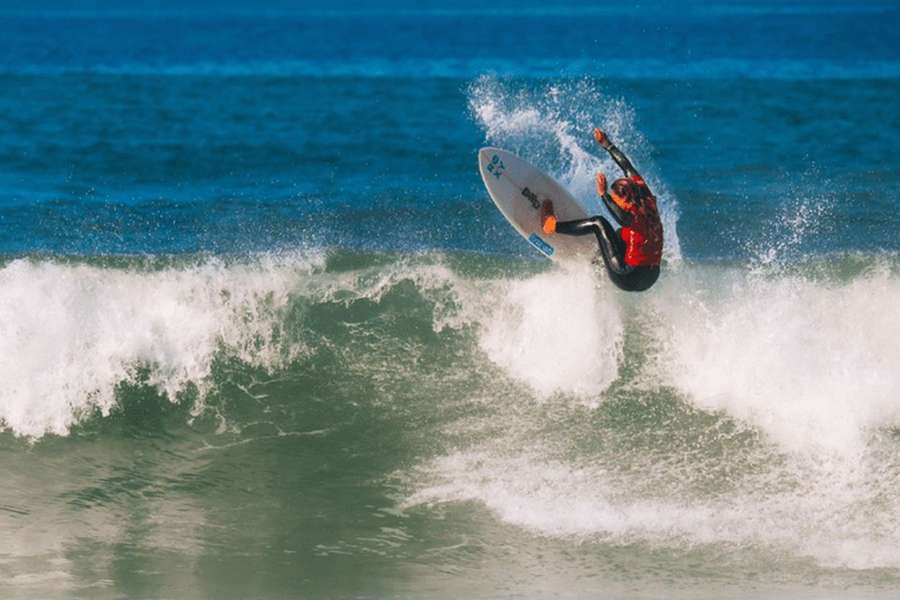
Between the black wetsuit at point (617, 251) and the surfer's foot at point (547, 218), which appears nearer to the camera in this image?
the black wetsuit at point (617, 251)

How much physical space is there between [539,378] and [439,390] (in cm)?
90

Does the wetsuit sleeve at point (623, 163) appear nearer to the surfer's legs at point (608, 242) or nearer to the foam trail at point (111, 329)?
the surfer's legs at point (608, 242)

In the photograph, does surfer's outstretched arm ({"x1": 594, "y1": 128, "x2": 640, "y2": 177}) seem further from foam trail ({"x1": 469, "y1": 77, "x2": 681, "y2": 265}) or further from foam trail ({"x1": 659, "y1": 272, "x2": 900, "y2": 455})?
foam trail ({"x1": 659, "y1": 272, "x2": 900, "y2": 455})

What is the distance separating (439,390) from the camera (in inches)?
479

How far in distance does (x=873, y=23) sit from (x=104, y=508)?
162 feet

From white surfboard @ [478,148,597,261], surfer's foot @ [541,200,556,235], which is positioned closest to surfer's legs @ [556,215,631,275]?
surfer's foot @ [541,200,556,235]

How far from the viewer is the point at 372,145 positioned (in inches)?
914

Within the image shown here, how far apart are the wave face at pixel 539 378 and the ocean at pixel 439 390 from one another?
3cm

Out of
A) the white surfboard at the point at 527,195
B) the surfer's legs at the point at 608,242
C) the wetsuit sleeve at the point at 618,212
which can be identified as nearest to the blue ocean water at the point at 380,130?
the white surfboard at the point at 527,195

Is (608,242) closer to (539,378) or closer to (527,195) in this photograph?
(539,378)

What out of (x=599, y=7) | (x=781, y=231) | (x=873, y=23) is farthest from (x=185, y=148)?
(x=599, y=7)

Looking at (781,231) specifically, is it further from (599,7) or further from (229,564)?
(599,7)

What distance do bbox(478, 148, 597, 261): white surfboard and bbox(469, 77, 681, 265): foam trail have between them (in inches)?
16.2

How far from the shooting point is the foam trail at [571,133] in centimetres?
1456
